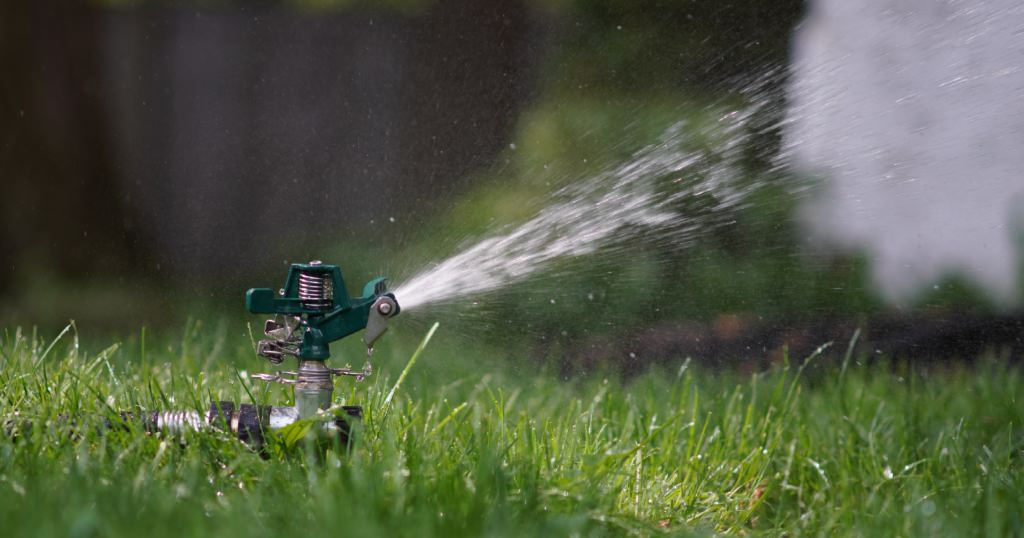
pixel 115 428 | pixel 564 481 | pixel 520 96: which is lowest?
pixel 564 481

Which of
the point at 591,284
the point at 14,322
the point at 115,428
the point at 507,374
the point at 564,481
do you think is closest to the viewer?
the point at 564,481

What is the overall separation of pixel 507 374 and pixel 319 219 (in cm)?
112

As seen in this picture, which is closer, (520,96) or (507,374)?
(507,374)

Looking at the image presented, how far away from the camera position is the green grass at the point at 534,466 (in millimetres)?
1567

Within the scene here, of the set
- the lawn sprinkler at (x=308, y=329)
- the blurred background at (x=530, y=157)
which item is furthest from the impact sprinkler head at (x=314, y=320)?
the blurred background at (x=530, y=157)

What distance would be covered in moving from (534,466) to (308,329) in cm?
47

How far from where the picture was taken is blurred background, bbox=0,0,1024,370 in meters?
3.26

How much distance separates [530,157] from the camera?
3881 mm

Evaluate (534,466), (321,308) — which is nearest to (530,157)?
(321,308)

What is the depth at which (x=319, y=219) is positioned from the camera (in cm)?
394

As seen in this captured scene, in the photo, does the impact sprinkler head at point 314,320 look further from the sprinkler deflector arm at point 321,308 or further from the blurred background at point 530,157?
the blurred background at point 530,157

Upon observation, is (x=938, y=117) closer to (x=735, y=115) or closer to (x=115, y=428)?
(x=735, y=115)

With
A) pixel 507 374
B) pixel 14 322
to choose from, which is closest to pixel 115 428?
pixel 507 374

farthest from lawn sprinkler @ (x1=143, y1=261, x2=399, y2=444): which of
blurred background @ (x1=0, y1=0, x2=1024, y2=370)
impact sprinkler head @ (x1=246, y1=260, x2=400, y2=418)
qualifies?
blurred background @ (x1=0, y1=0, x2=1024, y2=370)
